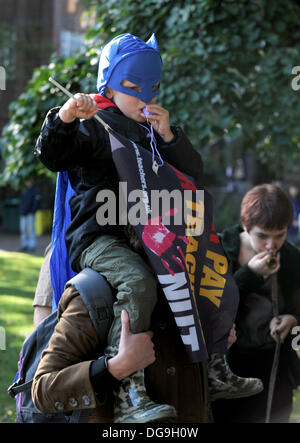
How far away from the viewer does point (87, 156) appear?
5.98 ft

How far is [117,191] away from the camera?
1.86 meters

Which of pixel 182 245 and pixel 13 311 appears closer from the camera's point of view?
pixel 182 245

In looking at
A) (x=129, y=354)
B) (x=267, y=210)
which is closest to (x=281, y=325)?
(x=267, y=210)

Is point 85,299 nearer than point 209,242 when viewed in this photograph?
Yes

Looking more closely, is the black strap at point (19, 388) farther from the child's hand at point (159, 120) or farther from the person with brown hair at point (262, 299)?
the person with brown hair at point (262, 299)

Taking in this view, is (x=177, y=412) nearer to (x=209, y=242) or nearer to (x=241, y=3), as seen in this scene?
(x=209, y=242)

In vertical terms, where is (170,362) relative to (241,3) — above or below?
below

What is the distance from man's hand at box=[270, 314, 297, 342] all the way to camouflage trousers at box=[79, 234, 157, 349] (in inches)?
44.6

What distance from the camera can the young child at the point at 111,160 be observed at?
1.72 m

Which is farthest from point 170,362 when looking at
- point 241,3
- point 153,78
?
point 241,3

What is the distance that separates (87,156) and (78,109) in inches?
7.1

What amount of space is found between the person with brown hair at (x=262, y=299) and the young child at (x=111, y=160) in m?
0.88

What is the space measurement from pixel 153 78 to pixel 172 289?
0.64 meters

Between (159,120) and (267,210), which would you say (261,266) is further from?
(159,120)
